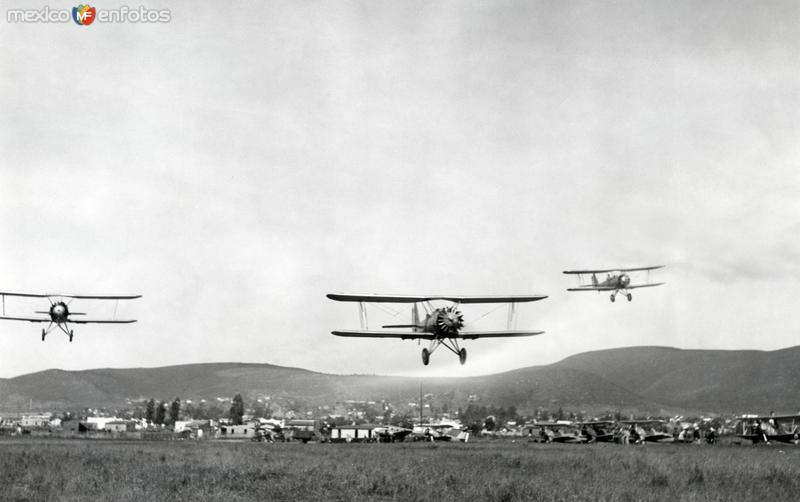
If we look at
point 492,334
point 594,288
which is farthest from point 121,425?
point 492,334

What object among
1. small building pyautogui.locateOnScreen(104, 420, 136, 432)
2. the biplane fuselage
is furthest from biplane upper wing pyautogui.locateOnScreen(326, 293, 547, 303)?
small building pyautogui.locateOnScreen(104, 420, 136, 432)

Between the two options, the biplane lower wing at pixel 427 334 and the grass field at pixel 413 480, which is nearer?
the grass field at pixel 413 480

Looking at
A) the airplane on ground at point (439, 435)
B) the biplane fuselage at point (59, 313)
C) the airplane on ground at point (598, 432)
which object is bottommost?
the airplane on ground at point (439, 435)

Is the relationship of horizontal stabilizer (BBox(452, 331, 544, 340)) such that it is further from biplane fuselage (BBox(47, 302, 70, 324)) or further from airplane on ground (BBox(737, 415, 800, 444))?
airplane on ground (BBox(737, 415, 800, 444))

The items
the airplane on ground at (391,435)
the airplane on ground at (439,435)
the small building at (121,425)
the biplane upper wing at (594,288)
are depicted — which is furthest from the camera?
the small building at (121,425)

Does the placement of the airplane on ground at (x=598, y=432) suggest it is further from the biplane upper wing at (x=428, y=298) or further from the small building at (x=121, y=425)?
the small building at (x=121, y=425)

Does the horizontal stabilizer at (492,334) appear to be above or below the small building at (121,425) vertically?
above

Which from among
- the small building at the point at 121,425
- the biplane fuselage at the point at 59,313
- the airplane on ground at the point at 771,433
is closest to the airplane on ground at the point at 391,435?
the airplane on ground at the point at 771,433

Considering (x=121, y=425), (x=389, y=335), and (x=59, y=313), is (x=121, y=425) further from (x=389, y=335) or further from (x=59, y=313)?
(x=389, y=335)

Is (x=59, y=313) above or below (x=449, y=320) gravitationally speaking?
above

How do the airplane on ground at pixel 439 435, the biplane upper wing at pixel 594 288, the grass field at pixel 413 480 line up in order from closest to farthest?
the grass field at pixel 413 480 → the biplane upper wing at pixel 594 288 → the airplane on ground at pixel 439 435

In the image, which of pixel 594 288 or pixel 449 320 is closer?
pixel 449 320

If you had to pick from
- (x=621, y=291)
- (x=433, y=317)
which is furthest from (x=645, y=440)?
(x=433, y=317)
